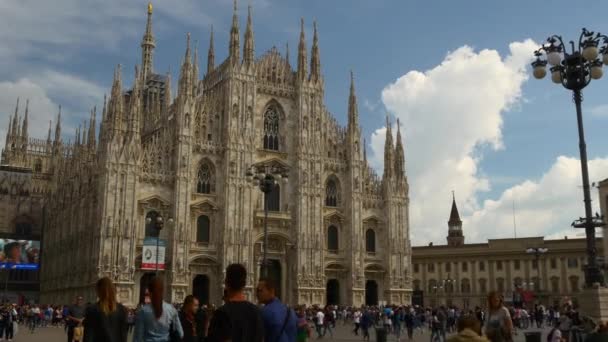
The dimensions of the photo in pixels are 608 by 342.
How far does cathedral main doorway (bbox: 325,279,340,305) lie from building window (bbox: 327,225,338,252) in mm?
2721

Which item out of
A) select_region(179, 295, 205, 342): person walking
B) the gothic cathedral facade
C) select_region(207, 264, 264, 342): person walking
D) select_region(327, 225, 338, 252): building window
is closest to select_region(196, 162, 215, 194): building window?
the gothic cathedral facade

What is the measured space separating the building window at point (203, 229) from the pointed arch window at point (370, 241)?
14.4 metres

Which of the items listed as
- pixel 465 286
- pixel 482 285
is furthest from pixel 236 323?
pixel 465 286

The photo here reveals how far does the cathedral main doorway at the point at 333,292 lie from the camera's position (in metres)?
54.5

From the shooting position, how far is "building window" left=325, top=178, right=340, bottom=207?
181ft

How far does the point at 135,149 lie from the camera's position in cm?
4616

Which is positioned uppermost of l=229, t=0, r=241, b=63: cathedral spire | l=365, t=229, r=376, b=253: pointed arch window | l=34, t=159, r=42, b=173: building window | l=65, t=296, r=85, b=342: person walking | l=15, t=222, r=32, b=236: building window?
l=229, t=0, r=241, b=63: cathedral spire

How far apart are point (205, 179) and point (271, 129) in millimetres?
7462

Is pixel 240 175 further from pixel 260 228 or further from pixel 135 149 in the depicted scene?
pixel 135 149

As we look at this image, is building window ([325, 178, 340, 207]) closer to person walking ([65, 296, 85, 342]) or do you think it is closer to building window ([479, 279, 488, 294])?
building window ([479, 279, 488, 294])

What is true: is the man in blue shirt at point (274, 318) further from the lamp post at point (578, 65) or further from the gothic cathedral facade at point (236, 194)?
the gothic cathedral facade at point (236, 194)

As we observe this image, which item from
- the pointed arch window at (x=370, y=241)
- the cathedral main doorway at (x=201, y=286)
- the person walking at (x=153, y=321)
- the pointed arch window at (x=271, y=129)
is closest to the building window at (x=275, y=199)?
the pointed arch window at (x=271, y=129)

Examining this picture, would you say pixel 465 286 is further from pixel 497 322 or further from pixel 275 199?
pixel 497 322

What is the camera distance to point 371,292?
56531mm
